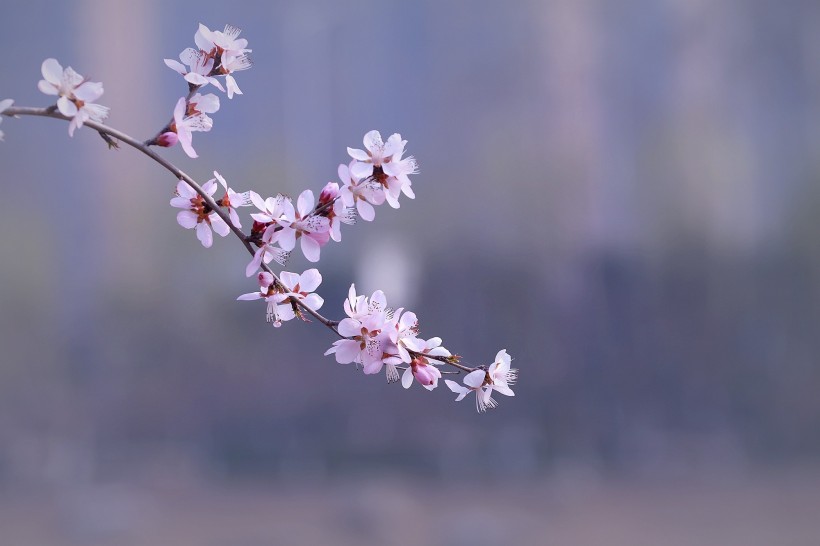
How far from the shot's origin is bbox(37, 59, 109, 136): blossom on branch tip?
1.98 feet

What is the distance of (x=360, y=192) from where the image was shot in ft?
2.26

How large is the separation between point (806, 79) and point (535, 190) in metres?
1.45

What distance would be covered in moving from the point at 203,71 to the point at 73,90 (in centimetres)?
11

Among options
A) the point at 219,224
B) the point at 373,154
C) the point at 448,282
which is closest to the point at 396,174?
the point at 373,154

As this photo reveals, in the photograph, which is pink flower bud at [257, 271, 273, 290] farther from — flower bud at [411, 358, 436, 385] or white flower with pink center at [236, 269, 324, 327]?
flower bud at [411, 358, 436, 385]

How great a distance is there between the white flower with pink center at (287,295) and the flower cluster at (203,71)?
11cm

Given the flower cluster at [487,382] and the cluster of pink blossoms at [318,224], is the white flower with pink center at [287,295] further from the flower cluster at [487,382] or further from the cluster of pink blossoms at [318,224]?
the flower cluster at [487,382]

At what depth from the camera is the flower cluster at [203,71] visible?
0.68 metres

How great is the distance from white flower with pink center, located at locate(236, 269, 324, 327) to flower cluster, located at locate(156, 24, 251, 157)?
4.1 inches

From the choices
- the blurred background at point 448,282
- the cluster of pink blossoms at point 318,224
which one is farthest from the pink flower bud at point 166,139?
the blurred background at point 448,282

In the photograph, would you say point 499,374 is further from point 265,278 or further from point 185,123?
point 185,123

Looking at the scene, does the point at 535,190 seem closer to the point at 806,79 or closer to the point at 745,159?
the point at 745,159

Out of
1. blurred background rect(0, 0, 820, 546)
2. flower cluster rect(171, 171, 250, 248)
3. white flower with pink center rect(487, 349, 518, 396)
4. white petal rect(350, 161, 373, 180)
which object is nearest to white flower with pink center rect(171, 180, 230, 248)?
flower cluster rect(171, 171, 250, 248)

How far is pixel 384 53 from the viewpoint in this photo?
15.8 feet
